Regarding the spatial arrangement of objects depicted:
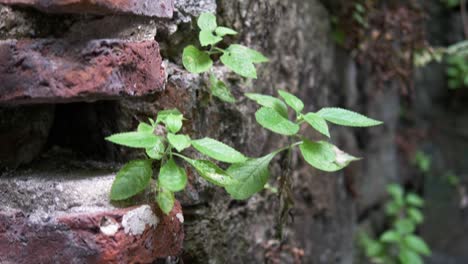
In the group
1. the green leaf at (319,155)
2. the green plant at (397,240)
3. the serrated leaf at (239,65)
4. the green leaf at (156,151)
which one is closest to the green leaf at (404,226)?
the green plant at (397,240)

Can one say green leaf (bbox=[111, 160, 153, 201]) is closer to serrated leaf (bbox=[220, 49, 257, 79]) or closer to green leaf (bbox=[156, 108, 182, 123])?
green leaf (bbox=[156, 108, 182, 123])

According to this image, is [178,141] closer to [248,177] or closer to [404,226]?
[248,177]

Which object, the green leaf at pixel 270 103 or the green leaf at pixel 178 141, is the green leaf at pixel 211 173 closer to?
the green leaf at pixel 178 141

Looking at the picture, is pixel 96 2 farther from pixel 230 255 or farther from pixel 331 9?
pixel 331 9

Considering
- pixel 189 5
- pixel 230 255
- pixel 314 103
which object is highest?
pixel 189 5

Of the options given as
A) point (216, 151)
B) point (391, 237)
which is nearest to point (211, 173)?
point (216, 151)

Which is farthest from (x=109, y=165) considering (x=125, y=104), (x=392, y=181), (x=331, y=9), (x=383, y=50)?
(x=392, y=181)

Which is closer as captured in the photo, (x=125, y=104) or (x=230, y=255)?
(x=125, y=104)
